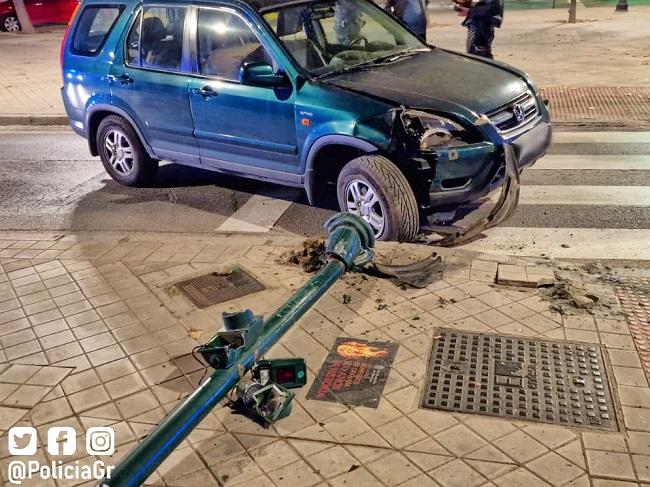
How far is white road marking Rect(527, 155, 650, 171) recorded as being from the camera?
8555 millimetres

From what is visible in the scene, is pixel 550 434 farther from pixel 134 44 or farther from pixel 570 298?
pixel 134 44

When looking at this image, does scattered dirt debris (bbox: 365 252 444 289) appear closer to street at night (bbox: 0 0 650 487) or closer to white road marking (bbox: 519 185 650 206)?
street at night (bbox: 0 0 650 487)

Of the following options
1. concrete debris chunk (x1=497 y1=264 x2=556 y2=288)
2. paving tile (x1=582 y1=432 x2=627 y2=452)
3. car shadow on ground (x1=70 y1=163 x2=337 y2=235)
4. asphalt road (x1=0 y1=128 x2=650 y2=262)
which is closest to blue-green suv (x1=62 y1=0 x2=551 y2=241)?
car shadow on ground (x1=70 y1=163 x2=337 y2=235)

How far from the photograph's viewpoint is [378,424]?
13.2 ft

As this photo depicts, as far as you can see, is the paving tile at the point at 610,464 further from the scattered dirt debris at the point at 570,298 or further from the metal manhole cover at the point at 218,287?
the metal manhole cover at the point at 218,287

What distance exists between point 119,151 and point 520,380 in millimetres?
5707

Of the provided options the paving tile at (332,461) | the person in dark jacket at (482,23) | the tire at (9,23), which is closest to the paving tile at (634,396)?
the paving tile at (332,461)

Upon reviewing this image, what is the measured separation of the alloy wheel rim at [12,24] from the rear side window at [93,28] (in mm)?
17072

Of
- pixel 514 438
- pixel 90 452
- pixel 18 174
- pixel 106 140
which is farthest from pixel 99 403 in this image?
pixel 18 174

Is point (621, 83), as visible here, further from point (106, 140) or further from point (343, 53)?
point (106, 140)

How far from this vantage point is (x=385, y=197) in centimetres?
633

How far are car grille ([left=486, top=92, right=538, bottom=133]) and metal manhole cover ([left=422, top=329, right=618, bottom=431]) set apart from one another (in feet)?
7.77

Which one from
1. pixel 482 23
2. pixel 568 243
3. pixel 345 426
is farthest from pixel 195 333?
pixel 482 23

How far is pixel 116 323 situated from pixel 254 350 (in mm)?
2616
